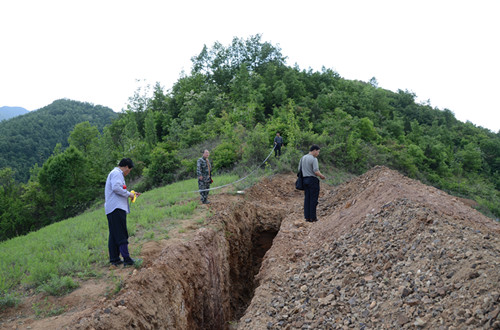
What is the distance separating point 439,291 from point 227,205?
7097 millimetres

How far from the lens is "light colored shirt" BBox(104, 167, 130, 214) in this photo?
5766 mm

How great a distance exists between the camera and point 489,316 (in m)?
3.08

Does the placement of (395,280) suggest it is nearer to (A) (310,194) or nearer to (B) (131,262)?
(B) (131,262)

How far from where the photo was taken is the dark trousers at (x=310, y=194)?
28.0ft

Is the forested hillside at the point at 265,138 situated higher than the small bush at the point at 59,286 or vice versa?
the forested hillside at the point at 265,138

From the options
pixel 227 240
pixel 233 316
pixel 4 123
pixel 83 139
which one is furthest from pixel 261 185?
pixel 4 123

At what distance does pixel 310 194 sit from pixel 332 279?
11.5 ft

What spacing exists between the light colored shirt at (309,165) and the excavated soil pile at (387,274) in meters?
1.35

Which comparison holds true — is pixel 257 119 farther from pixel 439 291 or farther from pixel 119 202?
pixel 439 291

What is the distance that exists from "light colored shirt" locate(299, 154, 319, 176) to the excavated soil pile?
1347 millimetres

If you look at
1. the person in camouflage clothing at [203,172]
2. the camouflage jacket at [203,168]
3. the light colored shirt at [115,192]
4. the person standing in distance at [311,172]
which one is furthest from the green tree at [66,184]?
the light colored shirt at [115,192]

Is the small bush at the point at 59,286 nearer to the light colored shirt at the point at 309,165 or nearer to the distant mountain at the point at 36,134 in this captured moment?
the light colored shirt at the point at 309,165

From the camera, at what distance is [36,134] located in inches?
2739

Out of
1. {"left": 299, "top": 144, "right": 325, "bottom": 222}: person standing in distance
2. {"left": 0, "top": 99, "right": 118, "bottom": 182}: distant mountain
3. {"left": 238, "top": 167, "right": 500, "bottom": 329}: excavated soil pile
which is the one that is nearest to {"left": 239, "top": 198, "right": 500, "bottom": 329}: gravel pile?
{"left": 238, "top": 167, "right": 500, "bottom": 329}: excavated soil pile
